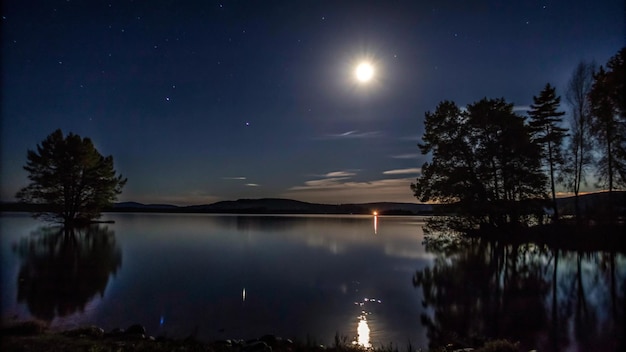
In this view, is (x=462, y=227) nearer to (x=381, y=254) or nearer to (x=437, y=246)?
(x=437, y=246)

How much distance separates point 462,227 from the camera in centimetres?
3303

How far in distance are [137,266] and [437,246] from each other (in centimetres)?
2705

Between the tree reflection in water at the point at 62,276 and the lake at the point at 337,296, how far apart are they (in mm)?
63

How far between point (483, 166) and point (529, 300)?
1990cm

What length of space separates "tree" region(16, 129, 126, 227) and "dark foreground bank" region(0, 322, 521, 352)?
165ft

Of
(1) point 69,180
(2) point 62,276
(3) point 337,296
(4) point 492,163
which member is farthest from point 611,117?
(1) point 69,180

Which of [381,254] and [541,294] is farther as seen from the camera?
[381,254]

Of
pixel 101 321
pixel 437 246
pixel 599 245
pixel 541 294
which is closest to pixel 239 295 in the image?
pixel 101 321

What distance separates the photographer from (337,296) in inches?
640

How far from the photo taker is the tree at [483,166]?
106 ft

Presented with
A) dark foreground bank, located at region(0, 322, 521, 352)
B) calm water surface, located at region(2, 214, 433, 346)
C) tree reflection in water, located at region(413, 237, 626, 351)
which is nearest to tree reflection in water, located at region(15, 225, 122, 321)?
calm water surface, located at region(2, 214, 433, 346)

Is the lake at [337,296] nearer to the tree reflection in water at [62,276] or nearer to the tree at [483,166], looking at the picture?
the tree reflection in water at [62,276]

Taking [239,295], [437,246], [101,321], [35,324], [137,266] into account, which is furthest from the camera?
[437,246]

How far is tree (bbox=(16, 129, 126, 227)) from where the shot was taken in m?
50.4
